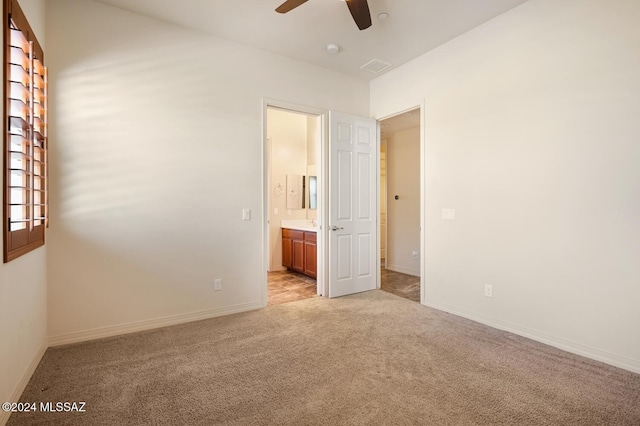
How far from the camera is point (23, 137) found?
198 cm

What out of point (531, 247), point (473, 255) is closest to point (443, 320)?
point (473, 255)

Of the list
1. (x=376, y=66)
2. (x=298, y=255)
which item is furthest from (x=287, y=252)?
(x=376, y=66)

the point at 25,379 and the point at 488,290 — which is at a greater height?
the point at 488,290

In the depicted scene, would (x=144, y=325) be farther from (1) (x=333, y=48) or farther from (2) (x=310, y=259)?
(1) (x=333, y=48)

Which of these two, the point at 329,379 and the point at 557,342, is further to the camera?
the point at 557,342

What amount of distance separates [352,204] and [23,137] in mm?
3266

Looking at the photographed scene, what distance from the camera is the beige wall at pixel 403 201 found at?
5652mm

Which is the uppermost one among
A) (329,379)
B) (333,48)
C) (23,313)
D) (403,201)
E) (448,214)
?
(333,48)

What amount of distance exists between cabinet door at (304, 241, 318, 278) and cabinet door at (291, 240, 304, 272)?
11 cm

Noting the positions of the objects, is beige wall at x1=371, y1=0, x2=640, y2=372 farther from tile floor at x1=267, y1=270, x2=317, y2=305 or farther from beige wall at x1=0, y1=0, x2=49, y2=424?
beige wall at x1=0, y1=0, x2=49, y2=424

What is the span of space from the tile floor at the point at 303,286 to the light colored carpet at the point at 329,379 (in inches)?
40.2

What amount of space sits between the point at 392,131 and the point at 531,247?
12.2 feet

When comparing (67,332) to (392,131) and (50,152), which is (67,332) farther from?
(392,131)

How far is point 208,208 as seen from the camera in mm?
3316
